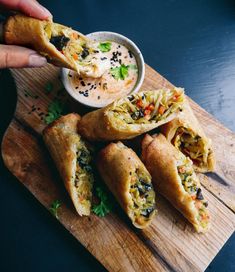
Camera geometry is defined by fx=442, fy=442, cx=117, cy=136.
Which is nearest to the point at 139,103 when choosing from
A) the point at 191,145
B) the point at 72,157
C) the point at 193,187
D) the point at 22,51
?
the point at 191,145

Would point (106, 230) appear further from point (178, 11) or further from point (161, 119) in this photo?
point (178, 11)

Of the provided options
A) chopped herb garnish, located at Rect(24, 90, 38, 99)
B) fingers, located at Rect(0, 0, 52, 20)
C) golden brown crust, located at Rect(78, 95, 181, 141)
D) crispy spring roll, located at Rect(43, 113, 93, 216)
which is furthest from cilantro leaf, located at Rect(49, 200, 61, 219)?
fingers, located at Rect(0, 0, 52, 20)

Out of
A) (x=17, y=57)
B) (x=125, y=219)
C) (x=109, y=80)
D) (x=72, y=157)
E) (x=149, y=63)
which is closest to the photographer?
(x=17, y=57)

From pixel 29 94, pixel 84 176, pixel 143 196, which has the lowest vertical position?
pixel 84 176

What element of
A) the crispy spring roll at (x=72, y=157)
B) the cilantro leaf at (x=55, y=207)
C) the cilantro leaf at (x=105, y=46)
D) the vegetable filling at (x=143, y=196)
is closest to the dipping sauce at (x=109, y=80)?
the cilantro leaf at (x=105, y=46)

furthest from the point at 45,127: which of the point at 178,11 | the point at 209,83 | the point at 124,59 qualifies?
the point at 178,11

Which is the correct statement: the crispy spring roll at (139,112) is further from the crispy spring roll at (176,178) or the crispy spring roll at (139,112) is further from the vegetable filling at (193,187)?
the vegetable filling at (193,187)

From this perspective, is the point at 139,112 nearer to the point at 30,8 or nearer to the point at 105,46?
the point at 105,46
